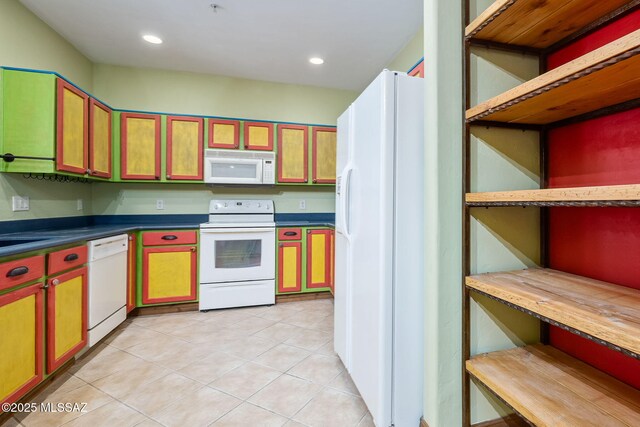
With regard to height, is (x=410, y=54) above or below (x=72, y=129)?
above

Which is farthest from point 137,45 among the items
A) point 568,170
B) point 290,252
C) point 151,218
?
point 568,170

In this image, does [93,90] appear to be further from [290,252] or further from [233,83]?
[290,252]

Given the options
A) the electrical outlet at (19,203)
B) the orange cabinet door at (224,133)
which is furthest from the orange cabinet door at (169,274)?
the orange cabinet door at (224,133)

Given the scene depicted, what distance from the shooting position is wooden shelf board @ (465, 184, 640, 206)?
0.71 meters

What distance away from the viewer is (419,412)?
→ 4.68 feet

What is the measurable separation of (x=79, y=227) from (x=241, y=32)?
255 cm

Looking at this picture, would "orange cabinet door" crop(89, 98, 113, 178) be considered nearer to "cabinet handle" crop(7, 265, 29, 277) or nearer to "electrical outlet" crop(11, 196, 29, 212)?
"electrical outlet" crop(11, 196, 29, 212)

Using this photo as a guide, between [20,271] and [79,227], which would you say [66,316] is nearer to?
[20,271]

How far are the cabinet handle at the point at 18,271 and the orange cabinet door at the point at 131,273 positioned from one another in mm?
1217

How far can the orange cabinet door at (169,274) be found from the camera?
117 inches

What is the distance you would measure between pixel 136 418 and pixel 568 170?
2483mm

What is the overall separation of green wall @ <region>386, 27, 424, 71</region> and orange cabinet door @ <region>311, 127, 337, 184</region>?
1033 mm

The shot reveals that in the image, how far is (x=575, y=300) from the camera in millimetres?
911

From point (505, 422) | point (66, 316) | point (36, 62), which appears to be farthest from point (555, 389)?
point (36, 62)
